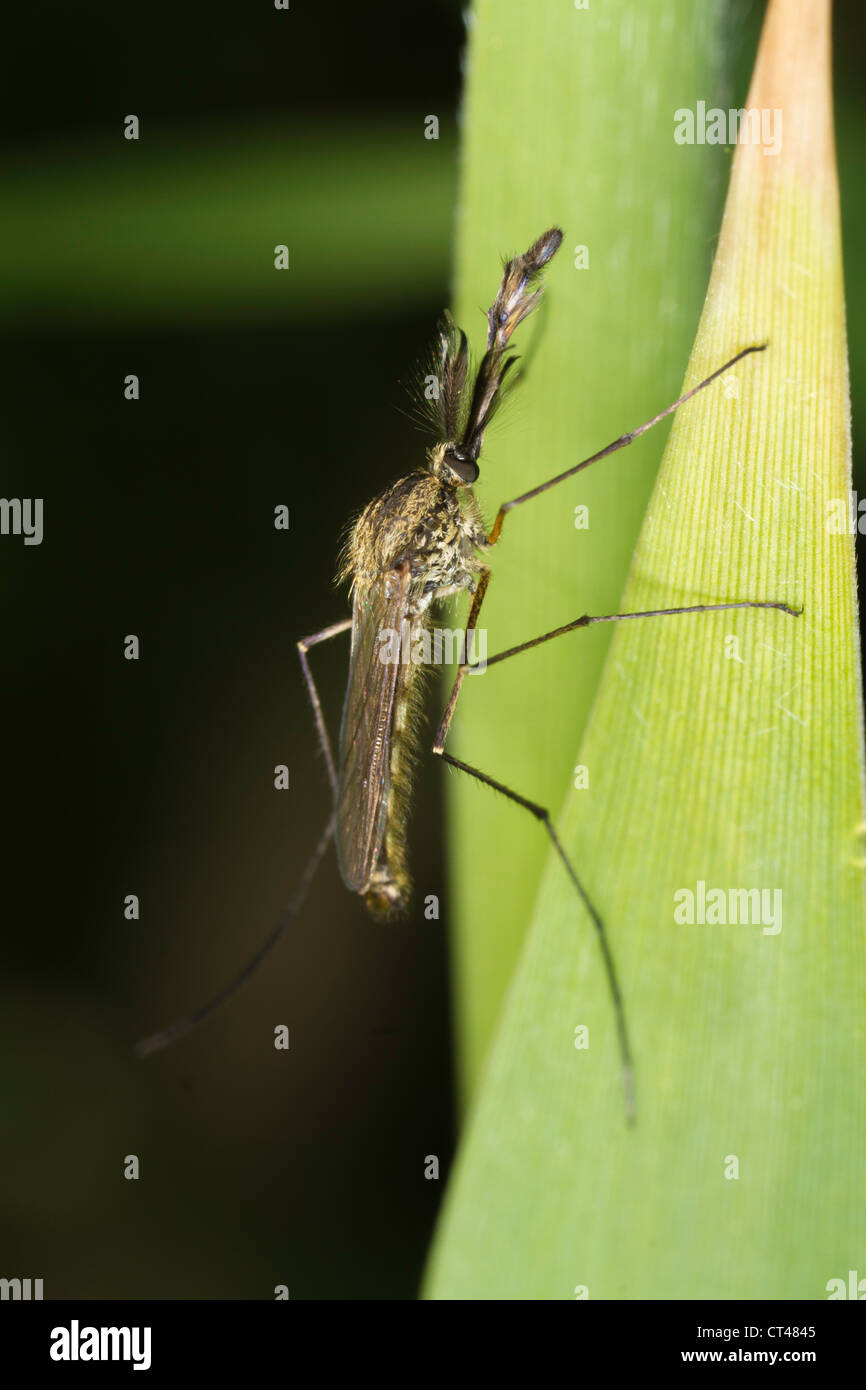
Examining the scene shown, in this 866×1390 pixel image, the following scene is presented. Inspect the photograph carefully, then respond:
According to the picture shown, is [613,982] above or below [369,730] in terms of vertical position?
below

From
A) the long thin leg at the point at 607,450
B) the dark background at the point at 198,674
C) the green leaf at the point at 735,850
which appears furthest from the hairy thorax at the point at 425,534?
the dark background at the point at 198,674

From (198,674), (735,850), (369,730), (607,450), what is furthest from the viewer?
(198,674)

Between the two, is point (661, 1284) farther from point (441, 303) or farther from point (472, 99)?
point (441, 303)

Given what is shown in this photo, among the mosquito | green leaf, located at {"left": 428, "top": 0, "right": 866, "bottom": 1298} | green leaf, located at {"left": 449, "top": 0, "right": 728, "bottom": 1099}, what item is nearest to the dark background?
the mosquito

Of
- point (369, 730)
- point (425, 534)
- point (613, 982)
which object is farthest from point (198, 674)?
point (613, 982)

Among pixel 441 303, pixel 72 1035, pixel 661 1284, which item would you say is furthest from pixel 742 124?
pixel 72 1035

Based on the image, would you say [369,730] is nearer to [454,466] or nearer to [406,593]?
[406,593]
